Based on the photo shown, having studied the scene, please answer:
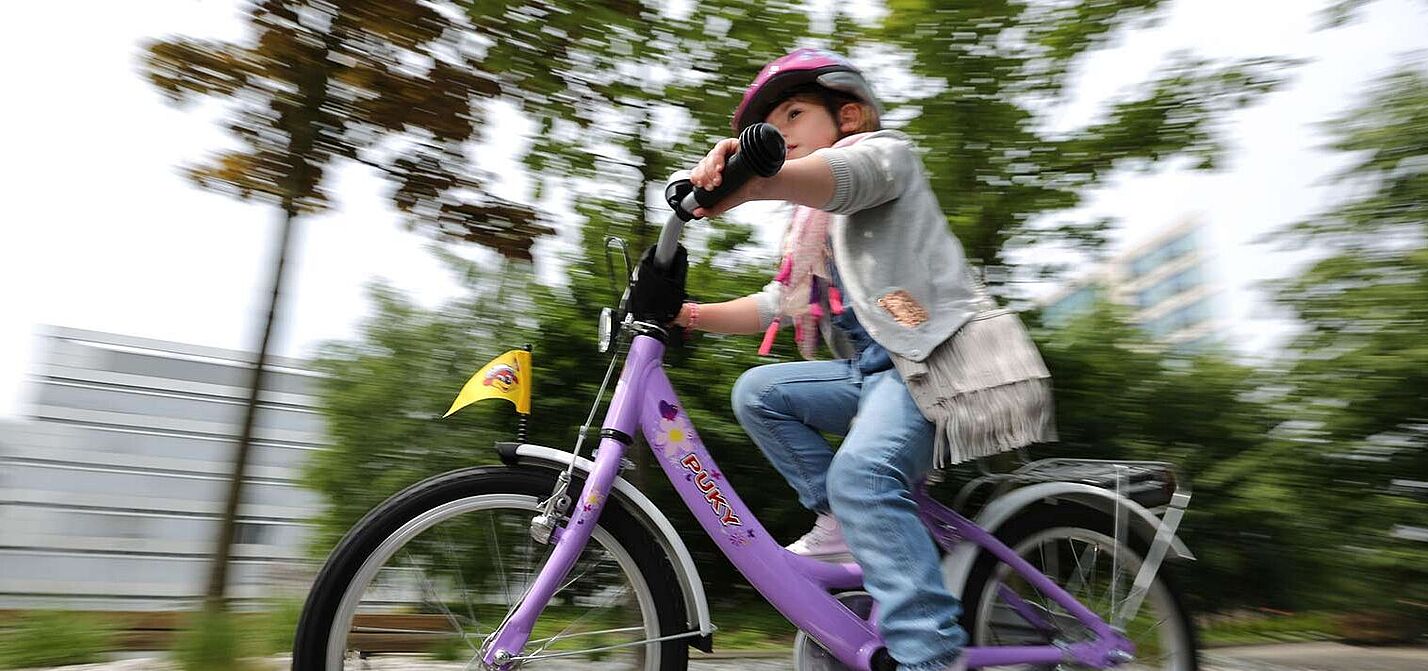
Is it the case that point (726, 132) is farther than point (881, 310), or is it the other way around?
point (726, 132)

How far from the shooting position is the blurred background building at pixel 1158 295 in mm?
4246

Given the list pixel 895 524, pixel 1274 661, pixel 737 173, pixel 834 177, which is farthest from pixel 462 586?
pixel 1274 661

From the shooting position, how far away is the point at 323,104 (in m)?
3.06

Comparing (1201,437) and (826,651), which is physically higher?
(1201,437)

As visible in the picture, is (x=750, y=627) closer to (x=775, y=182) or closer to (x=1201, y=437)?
(x=1201, y=437)

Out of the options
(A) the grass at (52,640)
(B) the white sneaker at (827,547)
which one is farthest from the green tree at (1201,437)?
(A) the grass at (52,640)

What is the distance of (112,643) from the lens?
3291 millimetres

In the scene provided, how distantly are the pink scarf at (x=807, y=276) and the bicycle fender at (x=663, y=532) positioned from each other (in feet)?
1.70

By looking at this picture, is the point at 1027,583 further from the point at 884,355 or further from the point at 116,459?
the point at 116,459

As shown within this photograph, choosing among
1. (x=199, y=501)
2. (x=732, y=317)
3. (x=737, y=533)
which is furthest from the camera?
(x=199, y=501)

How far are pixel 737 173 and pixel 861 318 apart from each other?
0.49m

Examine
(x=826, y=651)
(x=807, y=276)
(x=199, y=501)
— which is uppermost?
(x=807, y=276)

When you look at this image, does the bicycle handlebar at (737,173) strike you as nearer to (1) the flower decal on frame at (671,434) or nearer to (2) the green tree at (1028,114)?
(1) the flower decal on frame at (671,434)

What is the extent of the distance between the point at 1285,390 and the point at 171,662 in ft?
15.0
